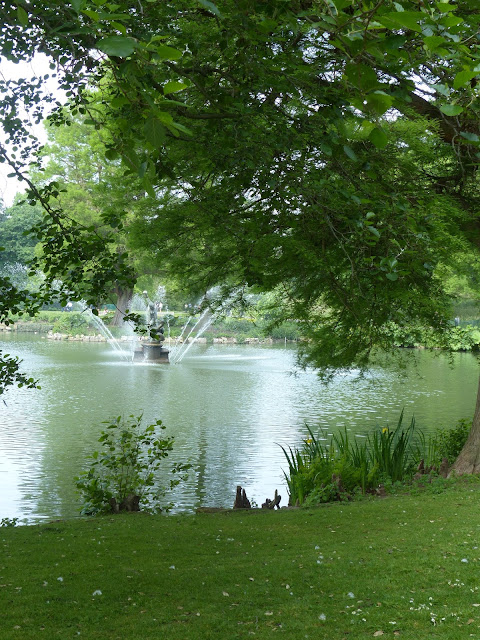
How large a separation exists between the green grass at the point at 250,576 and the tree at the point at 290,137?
1941 millimetres

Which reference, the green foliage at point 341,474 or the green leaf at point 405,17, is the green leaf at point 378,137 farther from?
the green foliage at point 341,474

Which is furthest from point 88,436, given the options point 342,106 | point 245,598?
point 342,106

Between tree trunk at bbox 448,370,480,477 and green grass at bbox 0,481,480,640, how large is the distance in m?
1.74

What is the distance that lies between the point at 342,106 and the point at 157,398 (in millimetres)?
14544

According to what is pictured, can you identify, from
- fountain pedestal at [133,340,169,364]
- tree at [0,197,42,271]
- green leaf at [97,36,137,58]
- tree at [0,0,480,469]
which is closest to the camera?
green leaf at [97,36,137,58]

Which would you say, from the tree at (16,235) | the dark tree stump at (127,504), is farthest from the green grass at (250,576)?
the tree at (16,235)

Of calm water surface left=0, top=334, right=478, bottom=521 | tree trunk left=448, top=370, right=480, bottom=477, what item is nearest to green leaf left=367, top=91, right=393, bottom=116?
calm water surface left=0, top=334, right=478, bottom=521

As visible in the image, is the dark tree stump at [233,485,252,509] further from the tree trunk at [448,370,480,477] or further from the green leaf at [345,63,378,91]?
the green leaf at [345,63,378,91]

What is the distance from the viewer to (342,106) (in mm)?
3648

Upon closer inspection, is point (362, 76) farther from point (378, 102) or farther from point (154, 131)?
point (154, 131)

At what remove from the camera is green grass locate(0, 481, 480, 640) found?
3992 millimetres

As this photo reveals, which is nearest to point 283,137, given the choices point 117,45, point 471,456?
point 117,45

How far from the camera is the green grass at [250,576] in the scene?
3.99 m

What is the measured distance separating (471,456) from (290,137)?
575 cm
